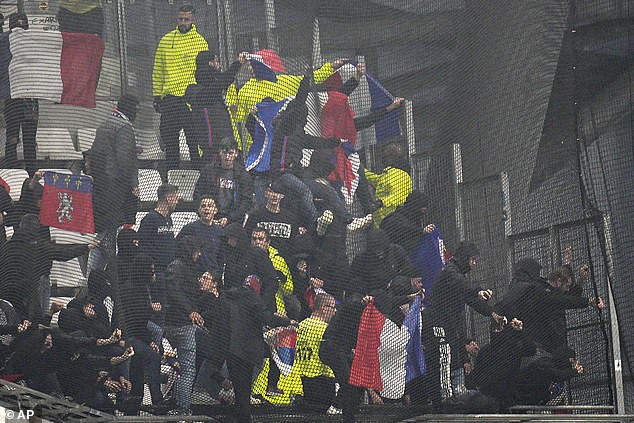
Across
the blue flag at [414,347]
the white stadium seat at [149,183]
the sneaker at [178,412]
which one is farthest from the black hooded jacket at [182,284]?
the blue flag at [414,347]

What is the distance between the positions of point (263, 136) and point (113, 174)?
79cm

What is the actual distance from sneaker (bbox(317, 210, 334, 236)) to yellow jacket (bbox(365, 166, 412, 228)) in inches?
9.2

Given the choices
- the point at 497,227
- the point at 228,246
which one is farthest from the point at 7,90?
the point at 497,227

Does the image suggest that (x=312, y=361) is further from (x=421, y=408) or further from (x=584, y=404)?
(x=584, y=404)

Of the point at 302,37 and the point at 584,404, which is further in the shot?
the point at 302,37

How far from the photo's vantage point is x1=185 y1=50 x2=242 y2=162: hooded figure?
6.48 m

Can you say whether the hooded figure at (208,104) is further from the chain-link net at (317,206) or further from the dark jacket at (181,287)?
the dark jacket at (181,287)

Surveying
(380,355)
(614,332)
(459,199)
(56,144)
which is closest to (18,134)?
(56,144)

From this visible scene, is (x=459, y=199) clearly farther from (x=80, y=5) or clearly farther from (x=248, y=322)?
(x=80, y=5)

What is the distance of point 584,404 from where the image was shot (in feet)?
19.9

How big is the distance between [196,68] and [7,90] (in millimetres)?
982

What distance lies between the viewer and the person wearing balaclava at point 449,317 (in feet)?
20.2

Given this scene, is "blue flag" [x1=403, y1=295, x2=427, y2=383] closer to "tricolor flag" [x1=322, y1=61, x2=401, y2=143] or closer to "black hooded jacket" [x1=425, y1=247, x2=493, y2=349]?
"black hooded jacket" [x1=425, y1=247, x2=493, y2=349]

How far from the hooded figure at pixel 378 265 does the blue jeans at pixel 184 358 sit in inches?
33.7
